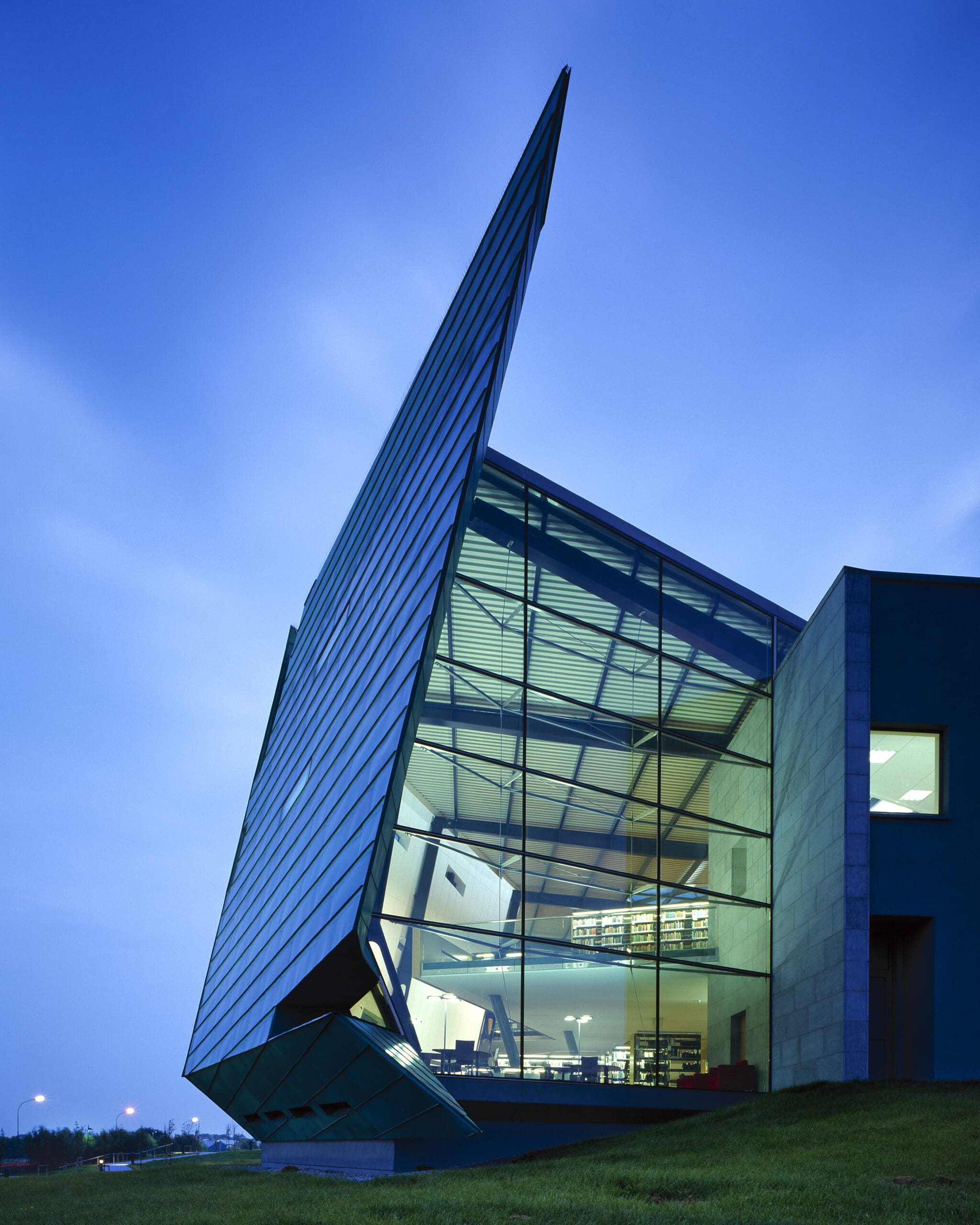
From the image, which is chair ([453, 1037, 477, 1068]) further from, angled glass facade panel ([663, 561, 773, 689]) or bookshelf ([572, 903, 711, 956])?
angled glass facade panel ([663, 561, 773, 689])

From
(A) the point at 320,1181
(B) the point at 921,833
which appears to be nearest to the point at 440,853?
(A) the point at 320,1181

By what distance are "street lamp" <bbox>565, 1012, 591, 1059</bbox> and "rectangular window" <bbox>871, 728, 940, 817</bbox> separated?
6.36 m

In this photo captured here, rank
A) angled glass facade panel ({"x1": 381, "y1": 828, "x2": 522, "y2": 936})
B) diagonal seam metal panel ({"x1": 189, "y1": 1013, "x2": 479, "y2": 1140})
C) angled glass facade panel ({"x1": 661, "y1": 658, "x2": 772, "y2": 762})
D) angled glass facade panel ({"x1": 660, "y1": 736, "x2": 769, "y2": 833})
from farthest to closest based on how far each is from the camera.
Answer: angled glass facade panel ({"x1": 661, "y1": 658, "x2": 772, "y2": 762}) → angled glass facade panel ({"x1": 660, "y1": 736, "x2": 769, "y2": 833}) → angled glass facade panel ({"x1": 381, "y1": 828, "x2": 522, "y2": 936}) → diagonal seam metal panel ({"x1": 189, "y1": 1013, "x2": 479, "y2": 1140})

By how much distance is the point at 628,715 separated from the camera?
76.5ft

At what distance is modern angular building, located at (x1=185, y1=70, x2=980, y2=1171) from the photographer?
18.0 meters

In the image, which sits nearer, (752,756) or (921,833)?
(921,833)

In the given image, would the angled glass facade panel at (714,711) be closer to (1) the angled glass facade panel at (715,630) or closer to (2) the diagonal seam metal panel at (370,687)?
(1) the angled glass facade panel at (715,630)

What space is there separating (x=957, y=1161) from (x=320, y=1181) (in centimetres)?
854

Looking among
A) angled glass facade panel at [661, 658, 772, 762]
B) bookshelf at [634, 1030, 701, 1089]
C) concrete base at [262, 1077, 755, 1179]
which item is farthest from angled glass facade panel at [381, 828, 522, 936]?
angled glass facade panel at [661, 658, 772, 762]

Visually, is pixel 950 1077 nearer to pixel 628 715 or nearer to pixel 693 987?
pixel 693 987

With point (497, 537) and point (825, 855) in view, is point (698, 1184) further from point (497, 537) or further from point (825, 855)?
point (497, 537)

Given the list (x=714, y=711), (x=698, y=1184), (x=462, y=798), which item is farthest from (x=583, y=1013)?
(x=698, y=1184)

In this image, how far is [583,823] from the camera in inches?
843

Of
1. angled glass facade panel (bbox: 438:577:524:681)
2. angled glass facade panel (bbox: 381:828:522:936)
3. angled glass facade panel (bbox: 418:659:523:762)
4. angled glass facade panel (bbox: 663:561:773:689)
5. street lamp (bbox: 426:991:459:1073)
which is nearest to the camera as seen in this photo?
street lamp (bbox: 426:991:459:1073)
